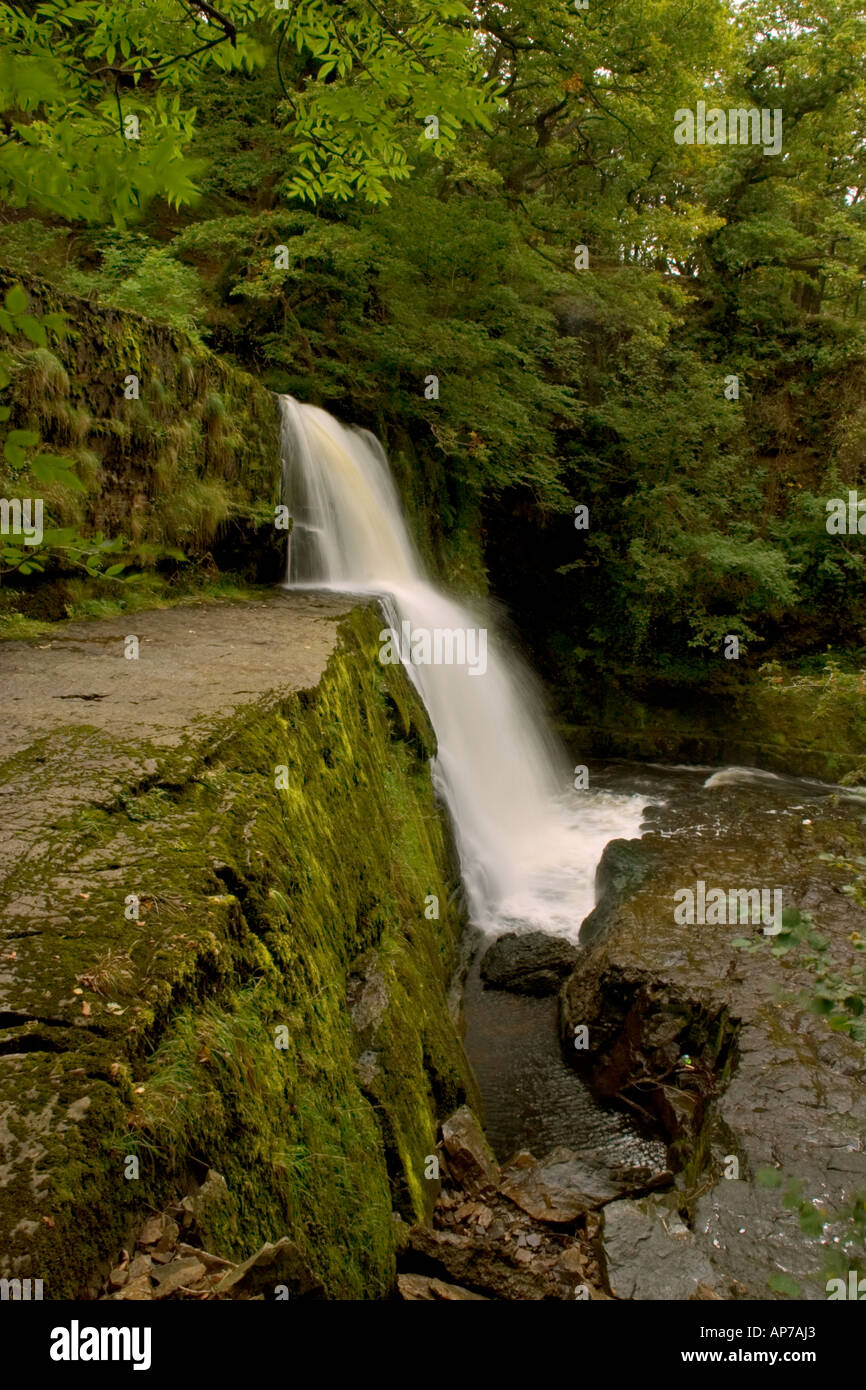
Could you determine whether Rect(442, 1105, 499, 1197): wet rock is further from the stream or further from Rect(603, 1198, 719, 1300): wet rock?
the stream

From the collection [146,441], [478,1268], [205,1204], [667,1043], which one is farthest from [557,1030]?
[146,441]

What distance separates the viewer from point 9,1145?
167 centimetres

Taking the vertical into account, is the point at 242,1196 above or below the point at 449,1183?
above

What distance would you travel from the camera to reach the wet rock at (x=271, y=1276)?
1711 mm

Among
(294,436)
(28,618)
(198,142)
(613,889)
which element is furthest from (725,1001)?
(198,142)

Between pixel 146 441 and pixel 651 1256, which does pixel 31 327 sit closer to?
pixel 651 1256

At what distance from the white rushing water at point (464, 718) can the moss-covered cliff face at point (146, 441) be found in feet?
2.27

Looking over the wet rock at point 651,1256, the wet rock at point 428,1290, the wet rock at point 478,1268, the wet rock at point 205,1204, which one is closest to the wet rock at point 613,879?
the wet rock at point 651,1256

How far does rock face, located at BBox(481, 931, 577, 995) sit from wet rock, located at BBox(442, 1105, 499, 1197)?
245 centimetres

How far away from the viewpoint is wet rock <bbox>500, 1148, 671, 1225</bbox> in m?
4.17

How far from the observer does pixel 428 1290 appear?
3.12 metres

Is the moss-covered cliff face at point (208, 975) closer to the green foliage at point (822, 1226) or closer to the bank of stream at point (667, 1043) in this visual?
the bank of stream at point (667, 1043)
